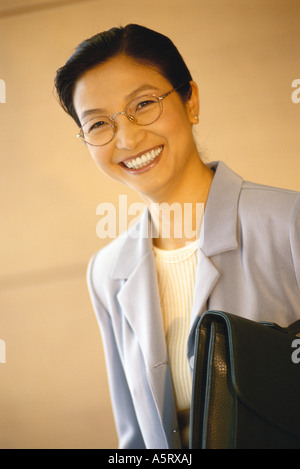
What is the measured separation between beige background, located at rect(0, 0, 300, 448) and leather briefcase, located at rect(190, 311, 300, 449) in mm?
570

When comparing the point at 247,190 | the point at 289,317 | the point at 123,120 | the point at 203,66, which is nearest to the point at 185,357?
the point at 289,317

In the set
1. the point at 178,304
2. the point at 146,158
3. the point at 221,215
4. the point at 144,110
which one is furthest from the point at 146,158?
the point at 178,304

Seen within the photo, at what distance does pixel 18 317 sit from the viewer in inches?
53.7

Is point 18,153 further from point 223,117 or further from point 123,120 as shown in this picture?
point 223,117

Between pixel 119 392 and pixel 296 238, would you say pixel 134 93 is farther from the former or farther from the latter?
pixel 119 392

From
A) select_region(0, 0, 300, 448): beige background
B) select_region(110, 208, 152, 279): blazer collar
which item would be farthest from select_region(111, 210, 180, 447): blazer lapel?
select_region(0, 0, 300, 448): beige background

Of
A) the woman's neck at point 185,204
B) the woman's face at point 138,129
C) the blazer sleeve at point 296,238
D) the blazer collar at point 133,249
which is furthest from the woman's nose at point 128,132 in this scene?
the blazer sleeve at point 296,238

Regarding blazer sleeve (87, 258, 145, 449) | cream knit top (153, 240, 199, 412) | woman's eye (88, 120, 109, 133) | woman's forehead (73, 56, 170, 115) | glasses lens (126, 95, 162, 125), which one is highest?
woman's forehead (73, 56, 170, 115)

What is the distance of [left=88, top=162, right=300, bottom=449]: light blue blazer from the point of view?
93 cm

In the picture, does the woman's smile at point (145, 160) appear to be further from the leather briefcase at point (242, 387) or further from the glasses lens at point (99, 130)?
the leather briefcase at point (242, 387)

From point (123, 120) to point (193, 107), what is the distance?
0.19 meters

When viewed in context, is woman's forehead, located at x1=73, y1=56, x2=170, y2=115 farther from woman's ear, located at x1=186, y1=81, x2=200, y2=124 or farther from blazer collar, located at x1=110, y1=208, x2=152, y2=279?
blazer collar, located at x1=110, y1=208, x2=152, y2=279
